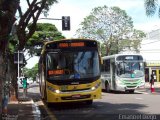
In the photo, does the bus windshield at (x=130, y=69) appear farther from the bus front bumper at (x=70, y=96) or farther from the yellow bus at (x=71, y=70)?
the bus front bumper at (x=70, y=96)

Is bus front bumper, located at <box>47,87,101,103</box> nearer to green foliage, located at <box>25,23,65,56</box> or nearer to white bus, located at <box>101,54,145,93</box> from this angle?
white bus, located at <box>101,54,145,93</box>

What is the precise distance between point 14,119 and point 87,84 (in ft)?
17.9

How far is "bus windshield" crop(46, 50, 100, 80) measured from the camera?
19.6 metres

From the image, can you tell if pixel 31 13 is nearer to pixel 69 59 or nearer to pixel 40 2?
pixel 40 2

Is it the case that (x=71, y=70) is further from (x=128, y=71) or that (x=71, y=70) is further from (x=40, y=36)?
(x=40, y=36)

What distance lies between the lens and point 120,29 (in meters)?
62.2

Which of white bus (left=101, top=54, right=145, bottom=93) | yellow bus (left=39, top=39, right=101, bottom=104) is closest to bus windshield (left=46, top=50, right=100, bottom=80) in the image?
yellow bus (left=39, top=39, right=101, bottom=104)

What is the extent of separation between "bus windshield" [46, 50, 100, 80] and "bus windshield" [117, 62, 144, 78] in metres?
13.2

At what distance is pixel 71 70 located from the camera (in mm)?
19641

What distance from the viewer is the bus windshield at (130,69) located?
32.9 m

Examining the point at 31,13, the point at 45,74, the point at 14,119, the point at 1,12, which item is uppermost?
the point at 31,13

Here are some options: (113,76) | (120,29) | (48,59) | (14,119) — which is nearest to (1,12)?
(14,119)

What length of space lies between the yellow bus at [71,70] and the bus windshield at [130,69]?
42.9ft

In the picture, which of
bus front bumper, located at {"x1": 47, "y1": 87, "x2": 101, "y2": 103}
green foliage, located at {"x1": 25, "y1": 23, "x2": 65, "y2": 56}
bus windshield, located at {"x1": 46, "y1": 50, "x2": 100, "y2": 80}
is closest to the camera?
bus front bumper, located at {"x1": 47, "y1": 87, "x2": 101, "y2": 103}
